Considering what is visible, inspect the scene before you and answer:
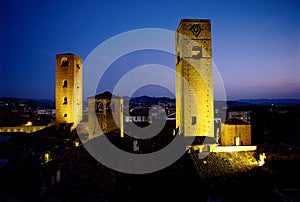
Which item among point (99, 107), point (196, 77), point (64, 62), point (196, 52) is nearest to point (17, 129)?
point (64, 62)

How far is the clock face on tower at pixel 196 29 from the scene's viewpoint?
1759 cm

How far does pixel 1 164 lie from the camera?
5781 millimetres

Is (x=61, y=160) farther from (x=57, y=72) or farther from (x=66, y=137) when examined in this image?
(x=57, y=72)

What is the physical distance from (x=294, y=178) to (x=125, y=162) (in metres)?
8.80

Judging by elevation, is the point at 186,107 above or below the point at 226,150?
above

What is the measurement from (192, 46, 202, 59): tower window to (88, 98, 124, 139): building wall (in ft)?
29.4

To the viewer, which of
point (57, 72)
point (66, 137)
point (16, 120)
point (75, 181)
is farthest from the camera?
point (16, 120)

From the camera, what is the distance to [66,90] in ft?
93.2

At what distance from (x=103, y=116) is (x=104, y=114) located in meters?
0.23

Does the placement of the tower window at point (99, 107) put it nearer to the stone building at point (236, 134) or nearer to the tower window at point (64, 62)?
→ the tower window at point (64, 62)

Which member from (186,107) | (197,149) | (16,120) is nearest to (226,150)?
(197,149)

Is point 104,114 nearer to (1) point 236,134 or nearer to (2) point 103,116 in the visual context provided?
(2) point 103,116

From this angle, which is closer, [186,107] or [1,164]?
[1,164]

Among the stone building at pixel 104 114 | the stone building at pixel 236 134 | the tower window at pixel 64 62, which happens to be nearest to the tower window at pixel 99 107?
the stone building at pixel 104 114
